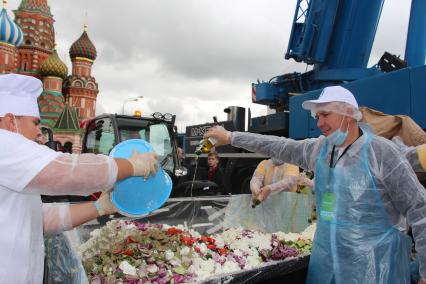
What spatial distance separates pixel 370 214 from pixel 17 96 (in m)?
2.05

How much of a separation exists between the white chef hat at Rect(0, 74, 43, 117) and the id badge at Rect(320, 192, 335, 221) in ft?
5.96

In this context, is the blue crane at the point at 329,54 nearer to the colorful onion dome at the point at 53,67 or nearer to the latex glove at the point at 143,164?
the latex glove at the point at 143,164

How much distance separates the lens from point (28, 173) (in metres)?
1.50

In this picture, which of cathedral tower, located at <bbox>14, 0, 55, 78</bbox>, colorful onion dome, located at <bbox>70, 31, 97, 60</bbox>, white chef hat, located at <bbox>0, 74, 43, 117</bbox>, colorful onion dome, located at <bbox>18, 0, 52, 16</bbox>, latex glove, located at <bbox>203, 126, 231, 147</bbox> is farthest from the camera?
colorful onion dome, located at <bbox>70, 31, 97, 60</bbox>

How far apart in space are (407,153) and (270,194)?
1.58m

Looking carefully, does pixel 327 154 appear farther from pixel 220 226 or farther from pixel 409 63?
pixel 409 63

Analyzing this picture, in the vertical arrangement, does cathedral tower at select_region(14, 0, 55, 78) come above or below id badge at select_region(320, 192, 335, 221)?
above

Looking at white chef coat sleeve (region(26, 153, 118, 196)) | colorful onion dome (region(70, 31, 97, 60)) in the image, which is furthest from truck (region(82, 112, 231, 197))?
colorful onion dome (region(70, 31, 97, 60))

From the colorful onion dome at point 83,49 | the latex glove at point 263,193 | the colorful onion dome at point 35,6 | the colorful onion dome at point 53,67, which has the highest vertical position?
the colorful onion dome at point 35,6

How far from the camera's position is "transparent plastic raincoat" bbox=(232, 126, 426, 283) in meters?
2.32

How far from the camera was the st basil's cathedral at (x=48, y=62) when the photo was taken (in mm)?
37812

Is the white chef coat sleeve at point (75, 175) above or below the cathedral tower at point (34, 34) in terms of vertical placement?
below

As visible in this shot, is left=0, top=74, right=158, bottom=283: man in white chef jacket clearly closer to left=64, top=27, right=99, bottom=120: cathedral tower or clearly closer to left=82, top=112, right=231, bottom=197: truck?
left=82, top=112, right=231, bottom=197: truck

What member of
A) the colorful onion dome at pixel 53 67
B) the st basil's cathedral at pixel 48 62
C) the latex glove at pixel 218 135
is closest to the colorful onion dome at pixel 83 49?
the st basil's cathedral at pixel 48 62
